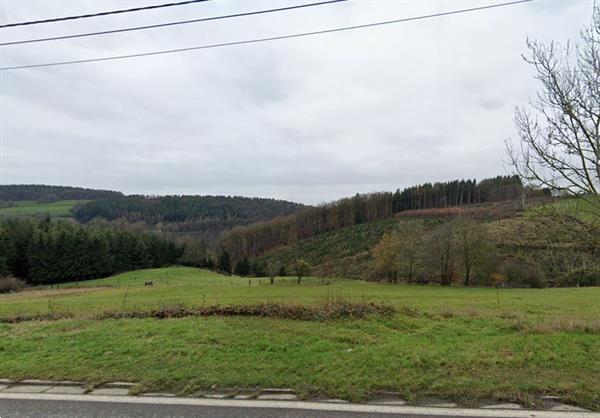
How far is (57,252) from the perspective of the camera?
6494 cm

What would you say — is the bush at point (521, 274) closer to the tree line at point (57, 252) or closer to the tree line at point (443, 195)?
the tree line at point (57, 252)

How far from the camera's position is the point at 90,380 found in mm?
5891

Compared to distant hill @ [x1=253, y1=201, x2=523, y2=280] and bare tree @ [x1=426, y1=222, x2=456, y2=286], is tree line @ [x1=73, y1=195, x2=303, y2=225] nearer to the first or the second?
distant hill @ [x1=253, y1=201, x2=523, y2=280]

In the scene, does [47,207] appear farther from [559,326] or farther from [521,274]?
[559,326]

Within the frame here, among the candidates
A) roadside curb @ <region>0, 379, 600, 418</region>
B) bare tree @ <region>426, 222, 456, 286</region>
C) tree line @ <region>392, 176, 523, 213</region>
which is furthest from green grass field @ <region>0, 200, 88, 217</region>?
roadside curb @ <region>0, 379, 600, 418</region>

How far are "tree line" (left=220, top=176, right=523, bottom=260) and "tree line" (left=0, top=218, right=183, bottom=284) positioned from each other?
5056 centimetres

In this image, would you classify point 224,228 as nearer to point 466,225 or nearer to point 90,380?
point 466,225

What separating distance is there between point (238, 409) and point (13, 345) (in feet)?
19.8

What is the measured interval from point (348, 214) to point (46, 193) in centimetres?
14340

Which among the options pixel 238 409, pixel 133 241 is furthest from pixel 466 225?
pixel 133 241

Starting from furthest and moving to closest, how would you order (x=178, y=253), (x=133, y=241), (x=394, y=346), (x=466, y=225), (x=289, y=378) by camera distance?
(x=178, y=253)
(x=133, y=241)
(x=466, y=225)
(x=394, y=346)
(x=289, y=378)

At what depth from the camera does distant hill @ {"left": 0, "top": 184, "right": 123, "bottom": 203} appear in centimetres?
15432

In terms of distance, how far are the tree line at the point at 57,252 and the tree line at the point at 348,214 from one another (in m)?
50.6

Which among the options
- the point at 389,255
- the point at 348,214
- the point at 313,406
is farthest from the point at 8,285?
the point at 348,214
